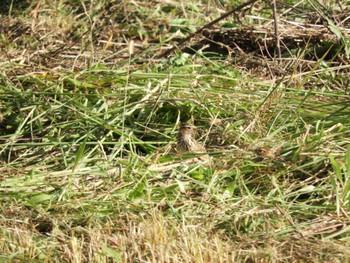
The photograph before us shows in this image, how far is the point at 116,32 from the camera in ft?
22.5

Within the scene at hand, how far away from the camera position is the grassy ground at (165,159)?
3873mm

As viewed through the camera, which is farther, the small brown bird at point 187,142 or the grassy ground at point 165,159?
the small brown bird at point 187,142

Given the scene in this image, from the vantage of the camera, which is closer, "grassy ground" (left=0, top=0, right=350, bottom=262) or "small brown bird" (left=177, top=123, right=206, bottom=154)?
"grassy ground" (left=0, top=0, right=350, bottom=262)

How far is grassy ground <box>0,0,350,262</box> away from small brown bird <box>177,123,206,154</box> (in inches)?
3.3

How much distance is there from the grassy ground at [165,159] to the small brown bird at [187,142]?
85mm

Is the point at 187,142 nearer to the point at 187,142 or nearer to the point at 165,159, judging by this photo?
the point at 187,142

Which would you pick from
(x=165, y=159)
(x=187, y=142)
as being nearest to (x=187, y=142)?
(x=187, y=142)

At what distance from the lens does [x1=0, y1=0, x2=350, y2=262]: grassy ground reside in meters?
3.87

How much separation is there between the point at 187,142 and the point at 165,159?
160mm

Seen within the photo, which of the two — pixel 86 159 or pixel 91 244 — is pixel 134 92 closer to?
pixel 86 159

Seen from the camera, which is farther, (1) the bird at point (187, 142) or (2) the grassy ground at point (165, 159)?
(1) the bird at point (187, 142)

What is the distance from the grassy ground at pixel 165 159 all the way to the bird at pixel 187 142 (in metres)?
0.08

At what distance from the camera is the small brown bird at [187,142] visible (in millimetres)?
4734

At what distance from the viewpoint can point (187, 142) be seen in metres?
4.75
